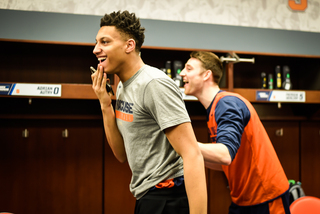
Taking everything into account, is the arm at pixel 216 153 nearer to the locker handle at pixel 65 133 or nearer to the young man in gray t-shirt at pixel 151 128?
the young man in gray t-shirt at pixel 151 128

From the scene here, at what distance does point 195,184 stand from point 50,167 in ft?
7.11

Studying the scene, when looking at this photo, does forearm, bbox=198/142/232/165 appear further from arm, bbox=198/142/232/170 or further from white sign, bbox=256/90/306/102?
white sign, bbox=256/90/306/102

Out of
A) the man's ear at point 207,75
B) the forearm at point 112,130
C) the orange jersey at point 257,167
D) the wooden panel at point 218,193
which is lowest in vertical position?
the wooden panel at point 218,193

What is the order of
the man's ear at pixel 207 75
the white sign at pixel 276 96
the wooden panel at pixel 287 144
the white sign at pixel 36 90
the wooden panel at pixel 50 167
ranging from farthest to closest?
the wooden panel at pixel 287 144, the white sign at pixel 276 96, the wooden panel at pixel 50 167, the white sign at pixel 36 90, the man's ear at pixel 207 75

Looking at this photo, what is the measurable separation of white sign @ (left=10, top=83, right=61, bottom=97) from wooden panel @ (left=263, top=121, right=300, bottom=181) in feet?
8.03

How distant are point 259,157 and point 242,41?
2043 millimetres

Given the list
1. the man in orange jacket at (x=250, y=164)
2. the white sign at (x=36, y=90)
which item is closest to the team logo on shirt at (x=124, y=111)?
the man in orange jacket at (x=250, y=164)

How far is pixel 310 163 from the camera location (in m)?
3.08

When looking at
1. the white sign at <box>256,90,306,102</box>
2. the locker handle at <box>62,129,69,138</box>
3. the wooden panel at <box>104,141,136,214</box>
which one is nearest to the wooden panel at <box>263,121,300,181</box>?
the white sign at <box>256,90,306,102</box>

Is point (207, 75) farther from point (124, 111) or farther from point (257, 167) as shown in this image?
point (124, 111)

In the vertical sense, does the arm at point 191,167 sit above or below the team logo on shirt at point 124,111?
below

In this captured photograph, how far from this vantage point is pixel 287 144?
304cm

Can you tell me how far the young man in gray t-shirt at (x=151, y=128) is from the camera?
84 centimetres

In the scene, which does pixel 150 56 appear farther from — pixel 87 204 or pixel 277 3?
pixel 277 3
